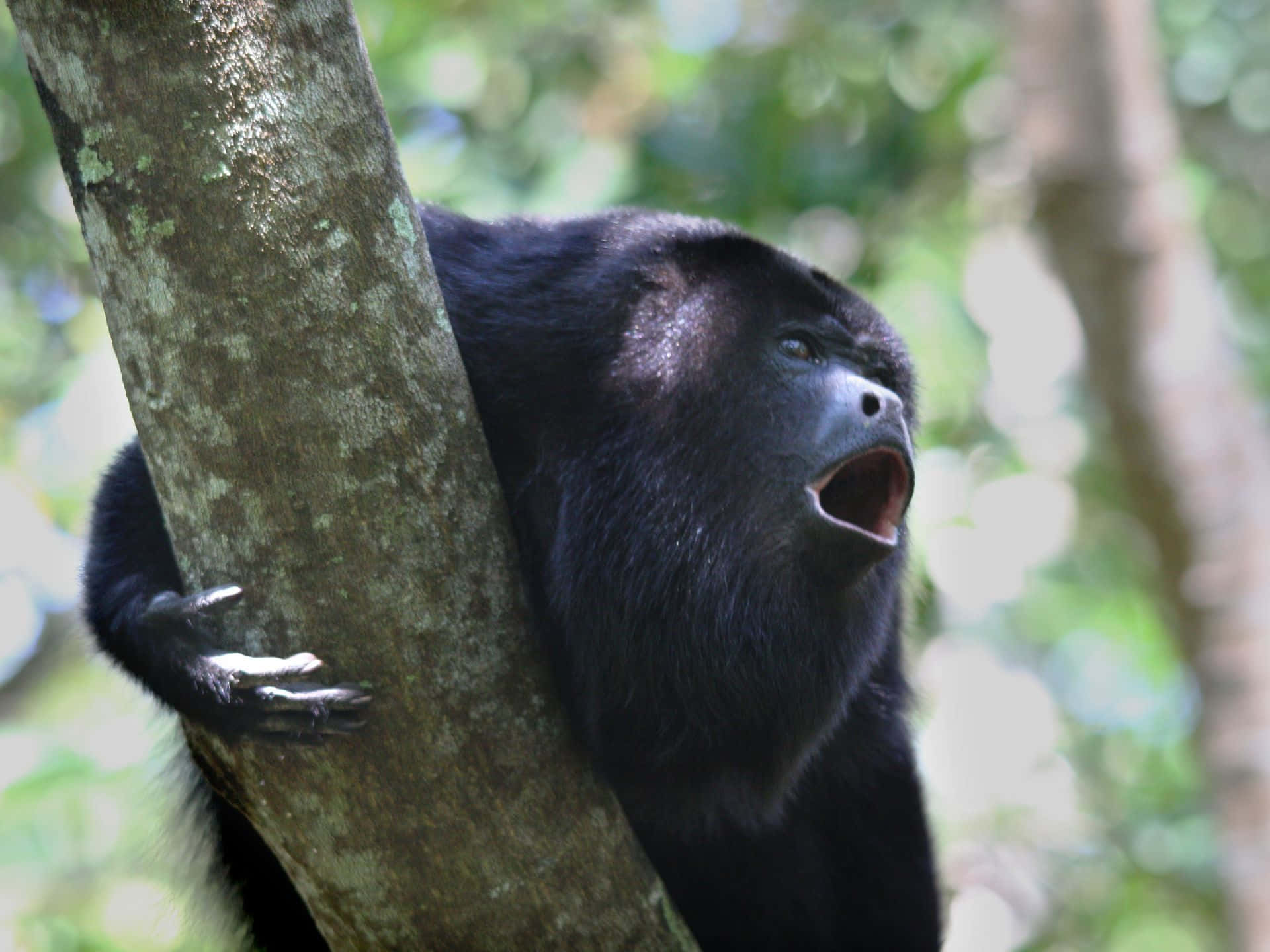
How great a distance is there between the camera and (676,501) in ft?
7.16

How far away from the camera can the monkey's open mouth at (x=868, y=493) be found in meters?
2.07

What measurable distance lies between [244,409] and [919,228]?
3.20m

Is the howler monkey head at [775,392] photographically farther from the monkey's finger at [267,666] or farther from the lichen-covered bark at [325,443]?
the monkey's finger at [267,666]

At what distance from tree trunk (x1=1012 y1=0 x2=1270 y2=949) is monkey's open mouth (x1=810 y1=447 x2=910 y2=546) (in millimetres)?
2496

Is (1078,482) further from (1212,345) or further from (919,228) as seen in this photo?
(919,228)

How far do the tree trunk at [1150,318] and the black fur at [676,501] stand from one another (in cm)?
234

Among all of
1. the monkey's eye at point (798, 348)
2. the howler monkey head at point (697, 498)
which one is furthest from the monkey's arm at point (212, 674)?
the monkey's eye at point (798, 348)

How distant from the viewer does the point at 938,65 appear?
16.1 feet

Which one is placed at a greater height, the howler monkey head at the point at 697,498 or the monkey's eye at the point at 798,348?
the monkey's eye at the point at 798,348

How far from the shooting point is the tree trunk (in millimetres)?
4285

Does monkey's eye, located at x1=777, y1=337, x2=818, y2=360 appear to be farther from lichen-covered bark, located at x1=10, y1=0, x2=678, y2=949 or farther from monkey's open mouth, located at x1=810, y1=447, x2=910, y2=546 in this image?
lichen-covered bark, located at x1=10, y1=0, x2=678, y2=949

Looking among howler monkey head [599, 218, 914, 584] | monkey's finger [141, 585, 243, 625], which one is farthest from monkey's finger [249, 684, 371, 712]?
howler monkey head [599, 218, 914, 584]

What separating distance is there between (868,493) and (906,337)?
1.43m

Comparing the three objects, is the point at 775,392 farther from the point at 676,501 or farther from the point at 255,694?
the point at 255,694
